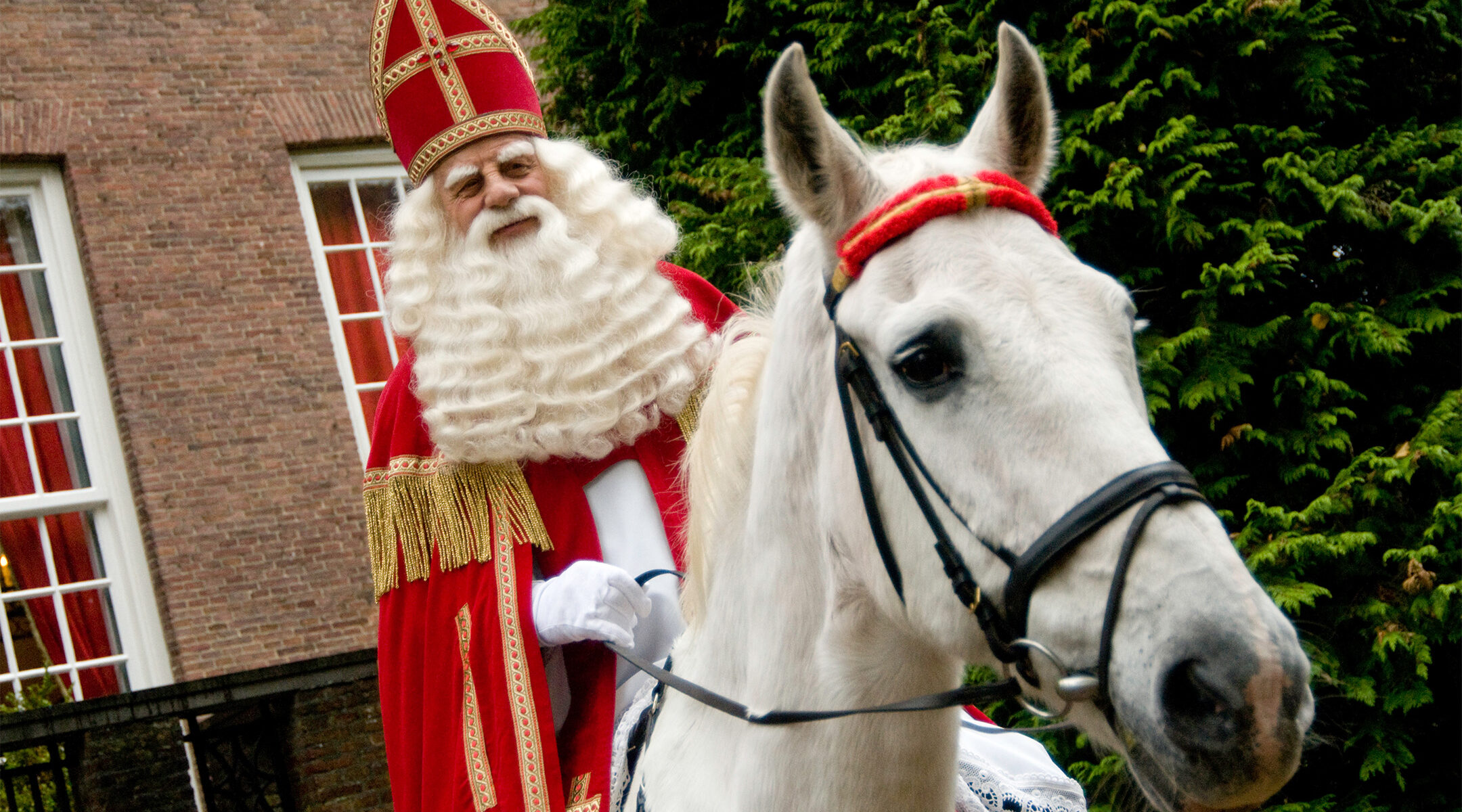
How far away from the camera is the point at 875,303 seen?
1.34 metres

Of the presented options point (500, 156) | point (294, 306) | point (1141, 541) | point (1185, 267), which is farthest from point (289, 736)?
point (1141, 541)

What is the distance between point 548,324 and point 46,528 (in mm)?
7015

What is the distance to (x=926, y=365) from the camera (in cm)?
128

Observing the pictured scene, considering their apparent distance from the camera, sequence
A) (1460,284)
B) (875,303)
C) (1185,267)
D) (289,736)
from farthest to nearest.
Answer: (289,736) < (1185,267) < (1460,284) < (875,303)

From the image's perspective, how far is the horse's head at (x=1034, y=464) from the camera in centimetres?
106

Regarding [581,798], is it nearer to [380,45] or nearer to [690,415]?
[690,415]

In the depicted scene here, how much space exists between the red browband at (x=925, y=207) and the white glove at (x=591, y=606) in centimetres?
84

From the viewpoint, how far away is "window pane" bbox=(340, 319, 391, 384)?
8539mm

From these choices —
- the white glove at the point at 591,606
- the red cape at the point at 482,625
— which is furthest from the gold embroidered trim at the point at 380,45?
the white glove at the point at 591,606

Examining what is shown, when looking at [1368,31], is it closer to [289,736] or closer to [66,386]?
[289,736]

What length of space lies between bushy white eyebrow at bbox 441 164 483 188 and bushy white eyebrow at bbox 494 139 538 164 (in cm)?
6

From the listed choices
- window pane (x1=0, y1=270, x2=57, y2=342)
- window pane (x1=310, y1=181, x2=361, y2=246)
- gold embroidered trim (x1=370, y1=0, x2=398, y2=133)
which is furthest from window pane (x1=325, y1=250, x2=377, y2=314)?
gold embroidered trim (x1=370, y1=0, x2=398, y2=133)

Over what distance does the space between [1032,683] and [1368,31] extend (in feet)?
12.4

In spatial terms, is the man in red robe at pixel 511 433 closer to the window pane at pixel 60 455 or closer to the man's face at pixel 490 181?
the man's face at pixel 490 181
